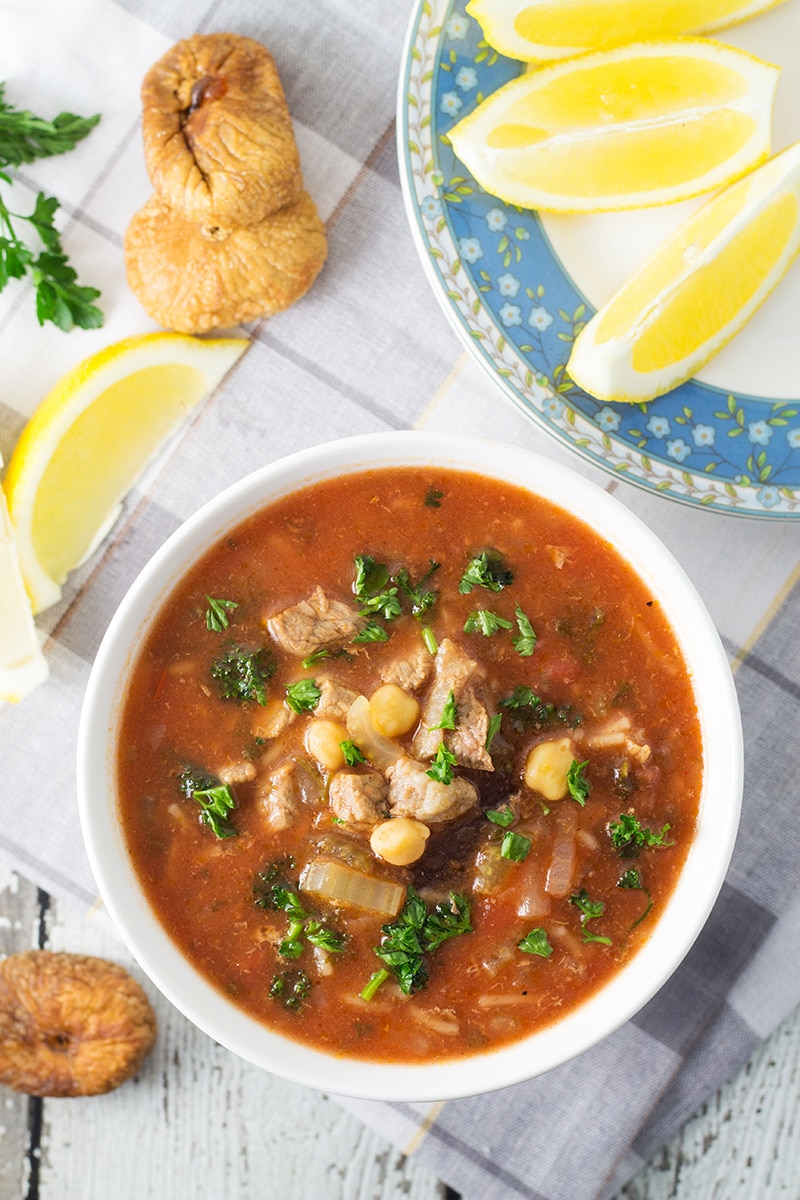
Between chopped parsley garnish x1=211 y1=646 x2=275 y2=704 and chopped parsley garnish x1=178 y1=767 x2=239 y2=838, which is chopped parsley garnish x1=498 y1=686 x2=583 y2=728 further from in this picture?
chopped parsley garnish x1=178 y1=767 x2=239 y2=838

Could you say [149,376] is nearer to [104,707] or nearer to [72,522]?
[72,522]

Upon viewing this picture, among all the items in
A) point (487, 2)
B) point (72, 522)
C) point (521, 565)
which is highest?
point (487, 2)

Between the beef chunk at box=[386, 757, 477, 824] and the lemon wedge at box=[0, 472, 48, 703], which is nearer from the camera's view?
the beef chunk at box=[386, 757, 477, 824]

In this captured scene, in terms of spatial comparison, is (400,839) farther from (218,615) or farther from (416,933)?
(218,615)

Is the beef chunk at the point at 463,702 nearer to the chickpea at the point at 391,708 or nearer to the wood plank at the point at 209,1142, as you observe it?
the chickpea at the point at 391,708

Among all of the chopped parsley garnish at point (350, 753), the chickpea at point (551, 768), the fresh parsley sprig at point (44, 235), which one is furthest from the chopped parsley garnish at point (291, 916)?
the fresh parsley sprig at point (44, 235)

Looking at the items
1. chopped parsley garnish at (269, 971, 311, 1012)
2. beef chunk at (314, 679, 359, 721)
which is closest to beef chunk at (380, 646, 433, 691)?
beef chunk at (314, 679, 359, 721)

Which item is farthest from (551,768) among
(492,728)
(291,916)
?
(291,916)

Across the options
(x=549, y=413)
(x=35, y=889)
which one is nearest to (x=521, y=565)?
(x=549, y=413)
